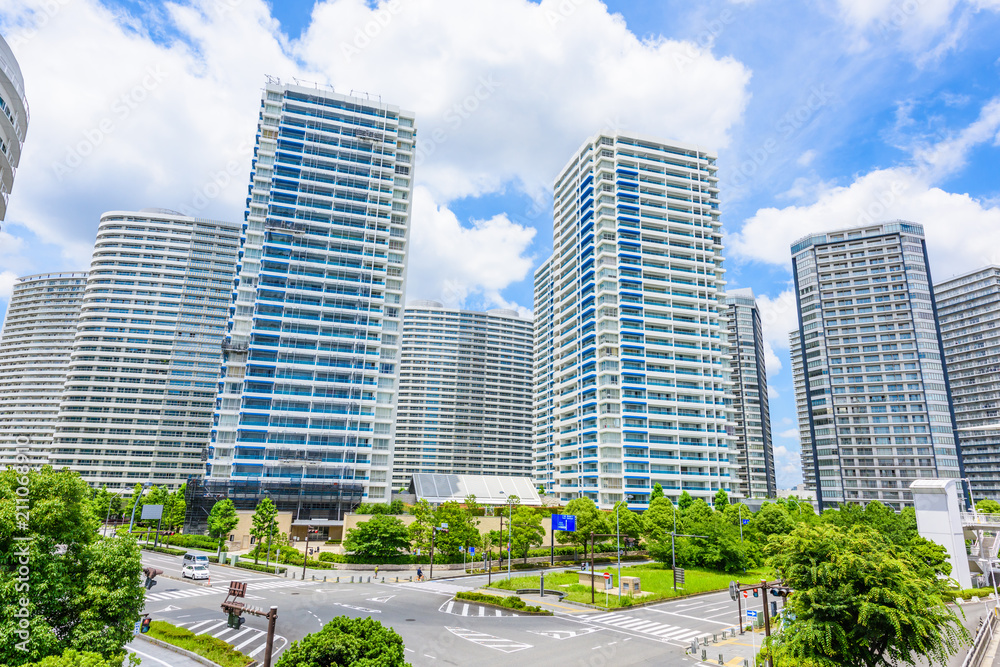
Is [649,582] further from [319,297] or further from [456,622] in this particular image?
[319,297]

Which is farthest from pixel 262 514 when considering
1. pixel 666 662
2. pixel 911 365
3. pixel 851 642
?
pixel 911 365

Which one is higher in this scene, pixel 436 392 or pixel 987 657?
pixel 436 392

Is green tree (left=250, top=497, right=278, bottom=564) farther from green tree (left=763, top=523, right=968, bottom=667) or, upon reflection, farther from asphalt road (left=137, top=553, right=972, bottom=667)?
green tree (left=763, top=523, right=968, bottom=667)

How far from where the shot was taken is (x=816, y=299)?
147375mm

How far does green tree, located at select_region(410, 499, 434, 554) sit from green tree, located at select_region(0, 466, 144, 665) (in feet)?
167

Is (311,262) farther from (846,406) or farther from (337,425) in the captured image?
(846,406)

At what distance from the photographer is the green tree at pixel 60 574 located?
1515 centimetres

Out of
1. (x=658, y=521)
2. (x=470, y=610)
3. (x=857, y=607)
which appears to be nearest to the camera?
(x=857, y=607)

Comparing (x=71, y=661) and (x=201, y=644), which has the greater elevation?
(x=71, y=661)

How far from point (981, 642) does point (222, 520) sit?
7834 centimetres

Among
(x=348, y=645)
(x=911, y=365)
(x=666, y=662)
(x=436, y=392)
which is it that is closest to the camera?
(x=348, y=645)

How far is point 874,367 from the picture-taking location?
136 metres

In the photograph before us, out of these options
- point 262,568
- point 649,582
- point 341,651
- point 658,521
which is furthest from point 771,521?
point 341,651

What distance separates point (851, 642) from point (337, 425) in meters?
93.3
